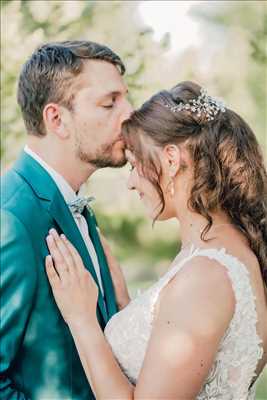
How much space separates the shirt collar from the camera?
2.85m

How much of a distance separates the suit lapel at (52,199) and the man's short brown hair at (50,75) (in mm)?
219

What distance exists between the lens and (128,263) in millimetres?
10172

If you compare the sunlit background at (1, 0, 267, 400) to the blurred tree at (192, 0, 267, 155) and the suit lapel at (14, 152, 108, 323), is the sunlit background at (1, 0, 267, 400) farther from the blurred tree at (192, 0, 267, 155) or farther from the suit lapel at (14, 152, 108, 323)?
the suit lapel at (14, 152, 108, 323)

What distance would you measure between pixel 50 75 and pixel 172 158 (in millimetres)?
660

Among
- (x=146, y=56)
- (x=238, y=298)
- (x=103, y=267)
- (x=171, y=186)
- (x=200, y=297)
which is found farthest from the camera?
(x=146, y=56)

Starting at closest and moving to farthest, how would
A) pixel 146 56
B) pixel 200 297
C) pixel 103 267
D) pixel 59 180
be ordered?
pixel 200 297 < pixel 59 180 < pixel 103 267 < pixel 146 56

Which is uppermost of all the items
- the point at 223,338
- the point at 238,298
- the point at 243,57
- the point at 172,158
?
the point at 172,158

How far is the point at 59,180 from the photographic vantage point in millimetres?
2889

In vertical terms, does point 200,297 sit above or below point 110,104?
below

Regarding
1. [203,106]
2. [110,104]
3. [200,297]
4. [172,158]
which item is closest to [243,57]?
[110,104]

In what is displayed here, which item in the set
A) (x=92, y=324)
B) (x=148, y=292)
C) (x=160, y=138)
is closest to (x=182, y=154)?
(x=160, y=138)

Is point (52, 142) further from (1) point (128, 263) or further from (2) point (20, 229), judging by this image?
(1) point (128, 263)

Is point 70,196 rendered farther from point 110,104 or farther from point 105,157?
→ point 110,104

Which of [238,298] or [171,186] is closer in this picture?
[238,298]
